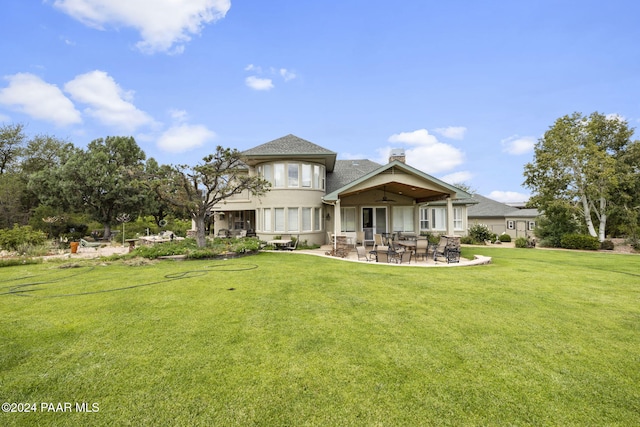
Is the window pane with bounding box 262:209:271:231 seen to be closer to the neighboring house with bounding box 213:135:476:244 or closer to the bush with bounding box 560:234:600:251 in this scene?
the neighboring house with bounding box 213:135:476:244

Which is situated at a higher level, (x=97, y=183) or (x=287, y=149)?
(x=287, y=149)

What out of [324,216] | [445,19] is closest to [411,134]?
[445,19]

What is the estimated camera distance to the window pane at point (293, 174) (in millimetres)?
17578

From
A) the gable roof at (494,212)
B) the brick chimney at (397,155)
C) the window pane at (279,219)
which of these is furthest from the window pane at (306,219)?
the gable roof at (494,212)

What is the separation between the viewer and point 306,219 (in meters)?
17.8

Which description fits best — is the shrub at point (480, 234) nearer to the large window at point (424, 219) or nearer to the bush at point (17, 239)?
the large window at point (424, 219)

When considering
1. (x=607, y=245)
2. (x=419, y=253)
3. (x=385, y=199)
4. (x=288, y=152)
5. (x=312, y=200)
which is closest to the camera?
(x=419, y=253)

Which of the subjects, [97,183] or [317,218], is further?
[97,183]

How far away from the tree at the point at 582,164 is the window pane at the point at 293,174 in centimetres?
1983

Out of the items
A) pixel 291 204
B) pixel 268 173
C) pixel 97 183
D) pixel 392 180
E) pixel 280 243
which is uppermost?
pixel 97 183

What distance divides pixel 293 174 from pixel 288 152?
1462 mm

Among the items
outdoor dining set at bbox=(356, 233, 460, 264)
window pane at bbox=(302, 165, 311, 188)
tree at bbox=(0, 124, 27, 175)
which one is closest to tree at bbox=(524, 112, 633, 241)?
outdoor dining set at bbox=(356, 233, 460, 264)

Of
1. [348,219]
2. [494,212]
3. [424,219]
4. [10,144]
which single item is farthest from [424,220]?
[10,144]

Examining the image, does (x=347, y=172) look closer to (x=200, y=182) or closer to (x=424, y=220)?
(x=424, y=220)
